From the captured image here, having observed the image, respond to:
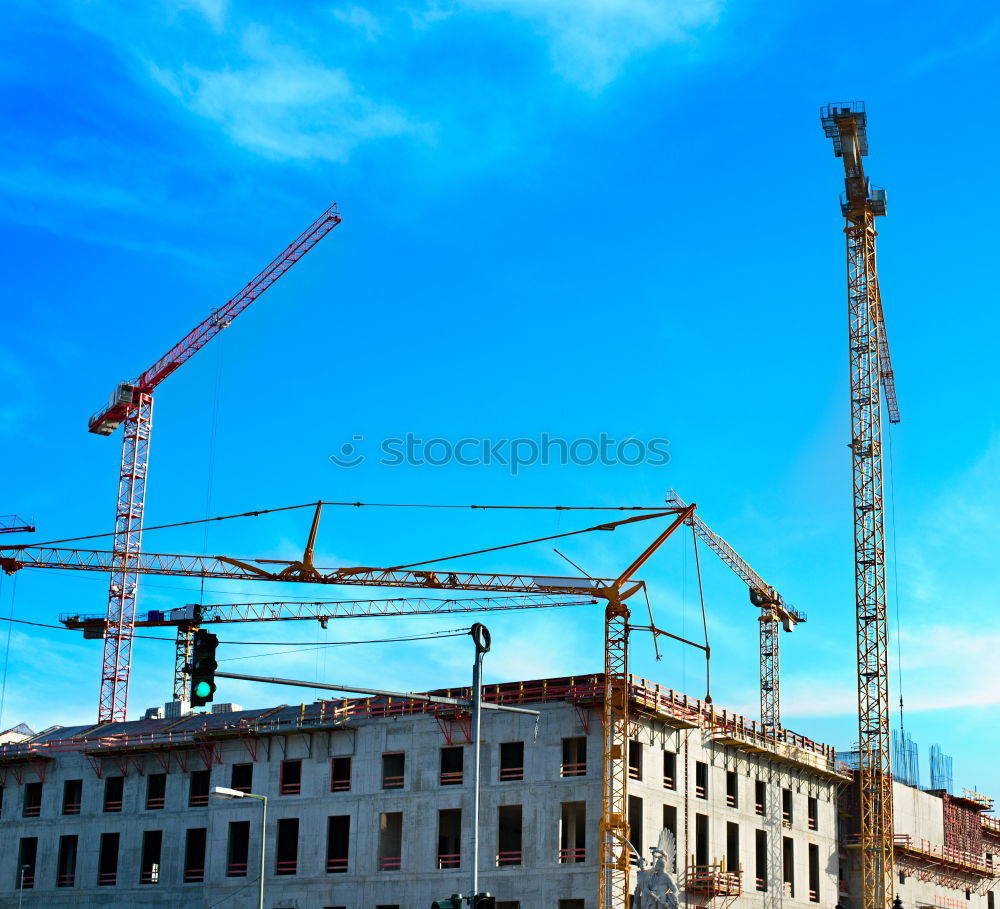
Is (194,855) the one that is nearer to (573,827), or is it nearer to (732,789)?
(573,827)

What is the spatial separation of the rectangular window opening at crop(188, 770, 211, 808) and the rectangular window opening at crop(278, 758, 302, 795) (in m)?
4.92

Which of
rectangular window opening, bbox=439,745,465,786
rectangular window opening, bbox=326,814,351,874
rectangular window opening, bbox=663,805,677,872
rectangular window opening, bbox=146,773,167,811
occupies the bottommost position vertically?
rectangular window opening, bbox=326,814,351,874

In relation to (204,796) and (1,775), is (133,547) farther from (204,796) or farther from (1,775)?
(204,796)

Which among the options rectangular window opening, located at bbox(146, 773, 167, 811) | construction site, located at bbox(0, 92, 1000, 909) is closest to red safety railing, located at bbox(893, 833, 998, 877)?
construction site, located at bbox(0, 92, 1000, 909)

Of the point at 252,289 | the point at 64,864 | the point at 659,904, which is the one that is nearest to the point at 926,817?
the point at 659,904

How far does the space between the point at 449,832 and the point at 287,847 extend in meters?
9.04

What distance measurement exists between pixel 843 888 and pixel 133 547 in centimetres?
7757

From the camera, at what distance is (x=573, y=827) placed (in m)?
70.4

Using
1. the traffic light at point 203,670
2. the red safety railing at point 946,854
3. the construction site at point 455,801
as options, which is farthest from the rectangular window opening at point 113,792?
the traffic light at point 203,670

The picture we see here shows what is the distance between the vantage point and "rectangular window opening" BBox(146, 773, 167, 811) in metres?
80.2

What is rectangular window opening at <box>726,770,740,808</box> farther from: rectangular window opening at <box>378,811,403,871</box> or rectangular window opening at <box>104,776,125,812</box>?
rectangular window opening at <box>104,776,125,812</box>

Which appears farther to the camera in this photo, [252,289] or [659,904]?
[252,289]

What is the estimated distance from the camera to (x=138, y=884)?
7869cm

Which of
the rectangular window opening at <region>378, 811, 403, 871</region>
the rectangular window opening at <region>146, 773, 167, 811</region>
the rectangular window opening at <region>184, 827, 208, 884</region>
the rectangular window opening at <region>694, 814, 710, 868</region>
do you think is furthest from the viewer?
the rectangular window opening at <region>146, 773, 167, 811</region>
